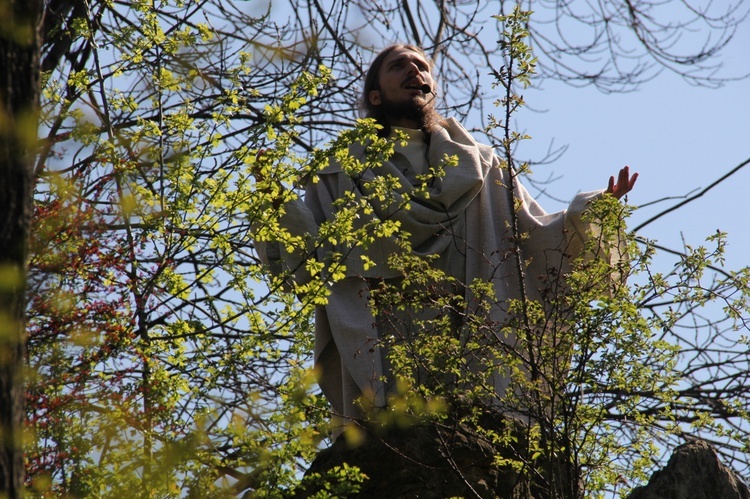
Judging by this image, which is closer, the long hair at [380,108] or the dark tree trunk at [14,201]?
the dark tree trunk at [14,201]

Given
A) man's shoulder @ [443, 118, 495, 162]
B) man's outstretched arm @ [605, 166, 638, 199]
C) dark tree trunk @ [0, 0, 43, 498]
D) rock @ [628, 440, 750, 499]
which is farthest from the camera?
man's shoulder @ [443, 118, 495, 162]

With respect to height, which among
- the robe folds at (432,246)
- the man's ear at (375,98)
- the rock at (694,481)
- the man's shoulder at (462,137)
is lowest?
the rock at (694,481)

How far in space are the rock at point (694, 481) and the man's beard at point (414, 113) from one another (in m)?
2.25

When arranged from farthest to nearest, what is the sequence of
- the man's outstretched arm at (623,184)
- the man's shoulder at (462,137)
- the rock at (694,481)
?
1. the man's shoulder at (462,137)
2. the man's outstretched arm at (623,184)
3. the rock at (694,481)

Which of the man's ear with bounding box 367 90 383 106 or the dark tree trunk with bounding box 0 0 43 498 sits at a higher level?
the man's ear with bounding box 367 90 383 106

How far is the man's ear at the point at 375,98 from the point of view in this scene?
5312mm

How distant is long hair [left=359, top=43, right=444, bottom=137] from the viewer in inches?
204

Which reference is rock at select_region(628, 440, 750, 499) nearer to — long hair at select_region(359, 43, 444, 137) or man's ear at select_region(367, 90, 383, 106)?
long hair at select_region(359, 43, 444, 137)

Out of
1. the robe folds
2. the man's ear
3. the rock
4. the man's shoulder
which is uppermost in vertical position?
the man's ear

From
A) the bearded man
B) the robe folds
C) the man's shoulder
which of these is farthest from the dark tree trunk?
the man's shoulder

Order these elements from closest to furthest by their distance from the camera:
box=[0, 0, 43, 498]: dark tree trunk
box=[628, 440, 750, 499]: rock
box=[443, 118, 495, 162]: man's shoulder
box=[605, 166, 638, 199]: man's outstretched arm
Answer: box=[0, 0, 43, 498]: dark tree trunk < box=[628, 440, 750, 499]: rock < box=[605, 166, 638, 199]: man's outstretched arm < box=[443, 118, 495, 162]: man's shoulder

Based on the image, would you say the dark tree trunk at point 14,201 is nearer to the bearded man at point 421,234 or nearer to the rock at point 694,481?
the rock at point 694,481

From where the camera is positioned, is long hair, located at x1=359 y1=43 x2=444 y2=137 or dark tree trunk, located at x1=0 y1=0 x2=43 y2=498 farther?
long hair, located at x1=359 y1=43 x2=444 y2=137

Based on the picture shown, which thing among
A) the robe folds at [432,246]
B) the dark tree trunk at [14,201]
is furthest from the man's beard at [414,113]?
the dark tree trunk at [14,201]
